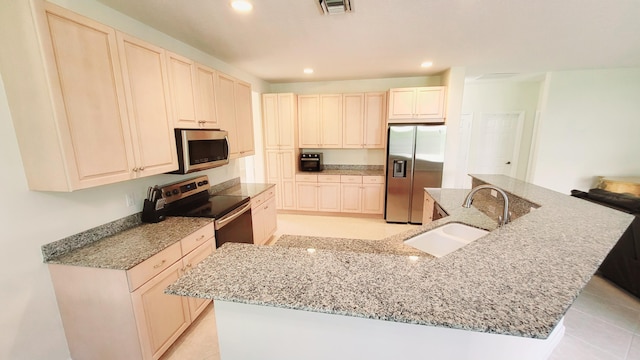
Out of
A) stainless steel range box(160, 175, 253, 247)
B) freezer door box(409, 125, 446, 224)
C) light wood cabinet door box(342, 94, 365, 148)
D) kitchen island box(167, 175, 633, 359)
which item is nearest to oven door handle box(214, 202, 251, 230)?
stainless steel range box(160, 175, 253, 247)

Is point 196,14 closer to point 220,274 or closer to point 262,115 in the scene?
point 220,274

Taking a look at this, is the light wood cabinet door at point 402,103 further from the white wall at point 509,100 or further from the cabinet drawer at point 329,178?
the white wall at point 509,100

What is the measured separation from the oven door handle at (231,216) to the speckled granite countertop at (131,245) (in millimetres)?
104

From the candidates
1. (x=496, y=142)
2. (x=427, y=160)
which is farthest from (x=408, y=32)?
(x=496, y=142)

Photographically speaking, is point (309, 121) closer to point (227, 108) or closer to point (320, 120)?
point (320, 120)

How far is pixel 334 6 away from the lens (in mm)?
1896

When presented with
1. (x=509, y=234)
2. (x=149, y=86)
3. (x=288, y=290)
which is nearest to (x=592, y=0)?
(x=509, y=234)

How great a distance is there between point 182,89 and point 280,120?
8.08 feet

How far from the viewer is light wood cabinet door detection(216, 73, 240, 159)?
273 cm

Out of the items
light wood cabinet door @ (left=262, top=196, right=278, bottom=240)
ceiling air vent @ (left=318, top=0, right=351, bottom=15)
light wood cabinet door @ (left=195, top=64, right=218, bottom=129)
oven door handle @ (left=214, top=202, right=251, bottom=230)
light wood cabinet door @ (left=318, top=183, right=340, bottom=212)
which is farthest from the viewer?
light wood cabinet door @ (left=318, top=183, right=340, bottom=212)

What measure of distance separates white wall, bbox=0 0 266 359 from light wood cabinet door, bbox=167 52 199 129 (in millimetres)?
608

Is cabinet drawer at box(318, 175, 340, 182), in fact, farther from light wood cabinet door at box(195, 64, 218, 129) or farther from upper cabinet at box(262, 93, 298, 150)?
light wood cabinet door at box(195, 64, 218, 129)

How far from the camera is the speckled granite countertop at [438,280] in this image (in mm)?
716

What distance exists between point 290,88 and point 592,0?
4174 millimetres
